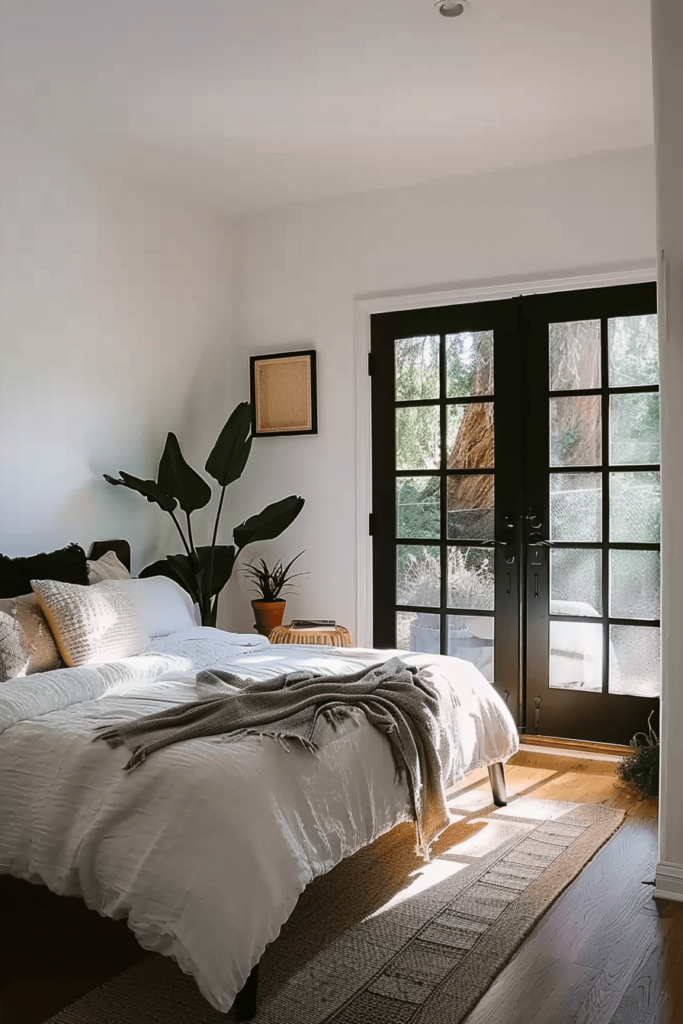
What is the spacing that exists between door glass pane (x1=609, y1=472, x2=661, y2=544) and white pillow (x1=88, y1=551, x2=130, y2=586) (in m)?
2.33

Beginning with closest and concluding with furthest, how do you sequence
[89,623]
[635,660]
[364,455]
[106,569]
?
[89,623] → [106,569] → [635,660] → [364,455]

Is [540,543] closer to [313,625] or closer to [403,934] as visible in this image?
[313,625]

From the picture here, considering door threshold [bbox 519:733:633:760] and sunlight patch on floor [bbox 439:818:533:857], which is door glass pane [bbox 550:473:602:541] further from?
sunlight patch on floor [bbox 439:818:533:857]

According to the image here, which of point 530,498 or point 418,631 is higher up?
point 530,498

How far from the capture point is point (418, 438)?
16.4 feet

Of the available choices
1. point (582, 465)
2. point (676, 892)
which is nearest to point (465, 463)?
point (582, 465)

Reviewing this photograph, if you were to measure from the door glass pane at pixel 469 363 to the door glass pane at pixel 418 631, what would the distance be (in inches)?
47.0

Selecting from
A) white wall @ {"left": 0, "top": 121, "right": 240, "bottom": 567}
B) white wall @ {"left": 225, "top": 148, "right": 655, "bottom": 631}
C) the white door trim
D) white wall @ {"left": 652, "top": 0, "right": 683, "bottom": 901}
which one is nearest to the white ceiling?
white wall @ {"left": 225, "top": 148, "right": 655, "bottom": 631}

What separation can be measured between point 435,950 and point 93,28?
3.16 m

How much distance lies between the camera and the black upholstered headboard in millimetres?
4453

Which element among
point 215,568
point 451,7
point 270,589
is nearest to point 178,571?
point 215,568

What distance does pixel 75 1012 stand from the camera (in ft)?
7.18

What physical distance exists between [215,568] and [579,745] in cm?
205

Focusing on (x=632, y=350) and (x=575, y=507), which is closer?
(x=632, y=350)
